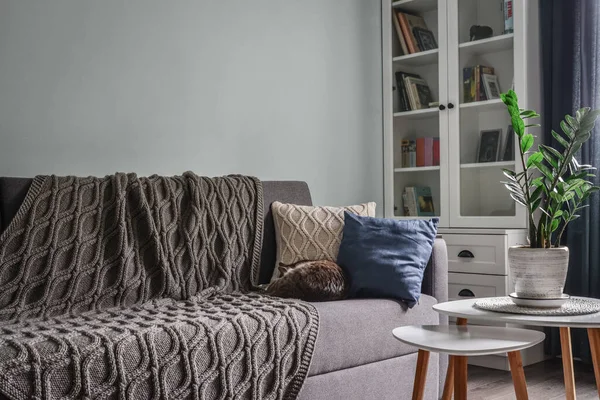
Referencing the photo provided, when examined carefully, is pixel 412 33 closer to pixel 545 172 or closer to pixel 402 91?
pixel 402 91

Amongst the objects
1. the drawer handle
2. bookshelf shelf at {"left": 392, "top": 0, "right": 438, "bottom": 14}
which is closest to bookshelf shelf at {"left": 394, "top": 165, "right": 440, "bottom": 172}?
the drawer handle

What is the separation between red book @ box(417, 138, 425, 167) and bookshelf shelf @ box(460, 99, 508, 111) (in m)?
0.32

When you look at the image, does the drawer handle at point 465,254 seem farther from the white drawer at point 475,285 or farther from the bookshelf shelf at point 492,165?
the bookshelf shelf at point 492,165

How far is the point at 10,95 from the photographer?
97.9 inches

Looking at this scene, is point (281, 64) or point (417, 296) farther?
point (281, 64)

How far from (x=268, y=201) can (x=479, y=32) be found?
1.48 metres

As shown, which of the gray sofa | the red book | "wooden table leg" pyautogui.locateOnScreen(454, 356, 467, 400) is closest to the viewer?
"wooden table leg" pyautogui.locateOnScreen(454, 356, 467, 400)

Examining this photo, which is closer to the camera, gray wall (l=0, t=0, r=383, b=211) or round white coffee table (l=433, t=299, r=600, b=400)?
round white coffee table (l=433, t=299, r=600, b=400)

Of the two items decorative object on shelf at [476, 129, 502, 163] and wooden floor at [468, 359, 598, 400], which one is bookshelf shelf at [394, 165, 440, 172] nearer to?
decorative object on shelf at [476, 129, 502, 163]

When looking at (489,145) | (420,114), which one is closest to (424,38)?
(420,114)

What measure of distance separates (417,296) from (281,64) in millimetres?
1520

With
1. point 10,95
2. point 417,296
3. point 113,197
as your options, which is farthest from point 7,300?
point 417,296

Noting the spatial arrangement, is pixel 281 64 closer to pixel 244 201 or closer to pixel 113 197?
pixel 244 201

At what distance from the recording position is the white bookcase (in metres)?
3.21
